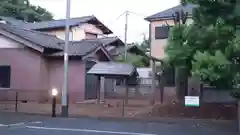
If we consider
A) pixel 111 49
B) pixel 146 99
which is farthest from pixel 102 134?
pixel 111 49

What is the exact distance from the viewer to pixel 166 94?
2625 cm

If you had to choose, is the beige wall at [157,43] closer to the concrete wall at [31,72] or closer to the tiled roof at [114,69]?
the concrete wall at [31,72]

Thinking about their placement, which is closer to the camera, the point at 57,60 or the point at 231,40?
the point at 231,40

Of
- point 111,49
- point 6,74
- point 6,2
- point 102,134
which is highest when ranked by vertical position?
point 6,2

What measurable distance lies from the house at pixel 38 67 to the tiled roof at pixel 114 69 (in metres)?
2.45

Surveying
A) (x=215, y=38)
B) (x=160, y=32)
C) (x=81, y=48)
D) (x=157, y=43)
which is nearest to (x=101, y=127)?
(x=215, y=38)

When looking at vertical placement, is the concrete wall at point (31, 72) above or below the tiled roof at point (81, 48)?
below

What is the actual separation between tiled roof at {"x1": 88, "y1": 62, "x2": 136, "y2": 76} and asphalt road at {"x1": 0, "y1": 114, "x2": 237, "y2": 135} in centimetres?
549

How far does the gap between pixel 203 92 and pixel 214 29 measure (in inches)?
441

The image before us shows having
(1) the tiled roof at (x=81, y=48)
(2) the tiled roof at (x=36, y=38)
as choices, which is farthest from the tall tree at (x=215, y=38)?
(2) the tiled roof at (x=36, y=38)

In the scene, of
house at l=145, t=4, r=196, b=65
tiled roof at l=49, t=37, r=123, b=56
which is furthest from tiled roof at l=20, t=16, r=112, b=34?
house at l=145, t=4, r=196, b=65

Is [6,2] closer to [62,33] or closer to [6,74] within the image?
[62,33]

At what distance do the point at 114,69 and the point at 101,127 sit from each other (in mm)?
8526

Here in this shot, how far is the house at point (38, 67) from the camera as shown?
2589 cm
